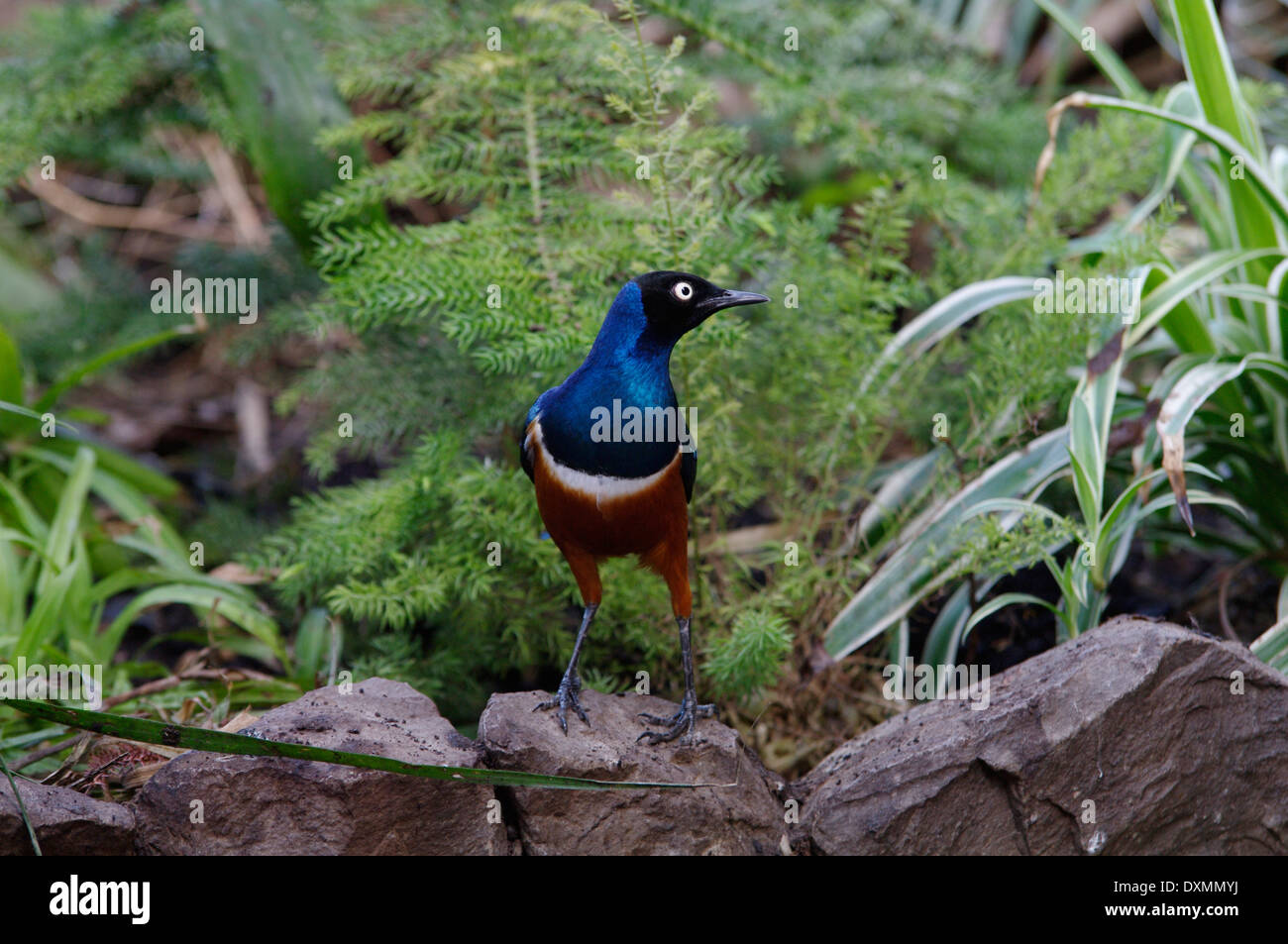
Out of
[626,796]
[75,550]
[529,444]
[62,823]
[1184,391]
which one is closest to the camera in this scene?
[62,823]

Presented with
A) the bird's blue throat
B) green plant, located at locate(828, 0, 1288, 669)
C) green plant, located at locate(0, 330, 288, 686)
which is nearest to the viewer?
the bird's blue throat

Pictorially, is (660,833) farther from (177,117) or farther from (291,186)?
(177,117)

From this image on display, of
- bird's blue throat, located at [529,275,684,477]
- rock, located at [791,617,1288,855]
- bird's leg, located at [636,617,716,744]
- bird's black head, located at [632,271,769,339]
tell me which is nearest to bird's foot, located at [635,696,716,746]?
bird's leg, located at [636,617,716,744]

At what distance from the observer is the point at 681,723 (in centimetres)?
225

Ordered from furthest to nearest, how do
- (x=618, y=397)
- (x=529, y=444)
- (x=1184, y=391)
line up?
(x=1184, y=391) < (x=529, y=444) < (x=618, y=397)

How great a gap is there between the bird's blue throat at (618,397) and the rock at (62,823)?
1.03 meters

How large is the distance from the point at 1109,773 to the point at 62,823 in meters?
1.87

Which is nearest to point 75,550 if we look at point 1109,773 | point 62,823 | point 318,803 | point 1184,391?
point 62,823

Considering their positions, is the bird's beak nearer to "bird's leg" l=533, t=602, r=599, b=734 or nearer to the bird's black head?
the bird's black head

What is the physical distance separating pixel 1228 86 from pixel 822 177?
6.90 feet

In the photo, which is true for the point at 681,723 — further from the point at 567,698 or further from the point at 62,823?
the point at 62,823

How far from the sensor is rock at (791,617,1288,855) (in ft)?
6.76

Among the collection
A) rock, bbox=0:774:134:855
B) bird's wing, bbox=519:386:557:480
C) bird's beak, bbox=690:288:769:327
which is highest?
bird's beak, bbox=690:288:769:327

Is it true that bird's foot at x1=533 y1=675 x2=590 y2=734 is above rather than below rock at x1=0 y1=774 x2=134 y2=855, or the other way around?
above
